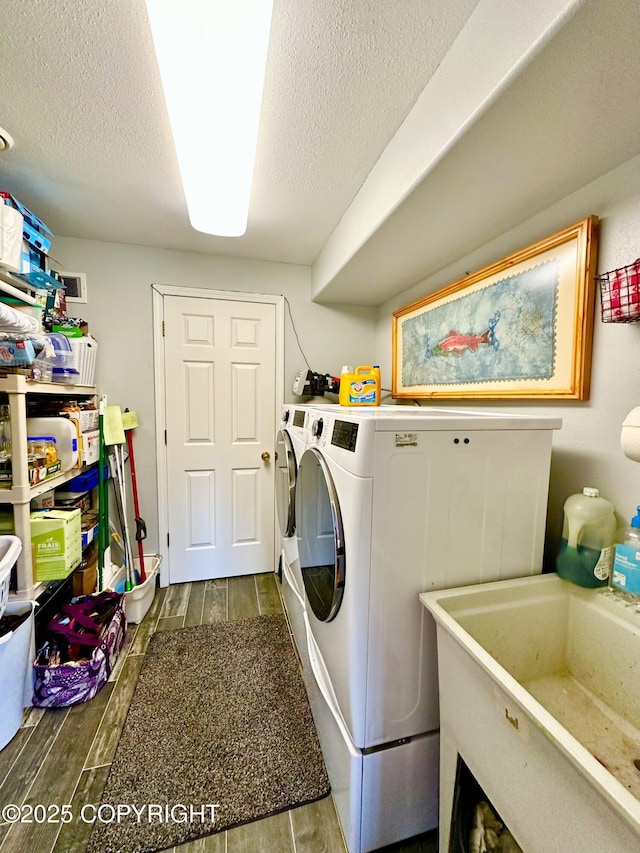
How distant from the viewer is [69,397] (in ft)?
6.72

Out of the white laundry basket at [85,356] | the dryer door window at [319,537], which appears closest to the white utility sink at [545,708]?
the dryer door window at [319,537]

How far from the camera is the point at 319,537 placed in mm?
1299

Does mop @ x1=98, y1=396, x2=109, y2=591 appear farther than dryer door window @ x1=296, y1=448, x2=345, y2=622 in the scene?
Yes

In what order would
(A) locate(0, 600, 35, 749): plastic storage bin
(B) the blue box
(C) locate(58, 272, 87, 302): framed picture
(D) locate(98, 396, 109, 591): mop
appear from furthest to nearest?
(C) locate(58, 272, 87, 302): framed picture
(D) locate(98, 396, 109, 591): mop
(B) the blue box
(A) locate(0, 600, 35, 749): plastic storage bin

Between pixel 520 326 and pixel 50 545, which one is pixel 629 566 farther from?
pixel 50 545

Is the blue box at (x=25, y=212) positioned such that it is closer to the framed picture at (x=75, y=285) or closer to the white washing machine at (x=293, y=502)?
the framed picture at (x=75, y=285)

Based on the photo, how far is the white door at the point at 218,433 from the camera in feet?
7.59

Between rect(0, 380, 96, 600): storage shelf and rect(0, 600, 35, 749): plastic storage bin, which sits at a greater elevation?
rect(0, 380, 96, 600): storage shelf

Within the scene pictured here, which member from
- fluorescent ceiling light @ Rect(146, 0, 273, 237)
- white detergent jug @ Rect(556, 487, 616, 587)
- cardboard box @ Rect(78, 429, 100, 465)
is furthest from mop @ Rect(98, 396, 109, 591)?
white detergent jug @ Rect(556, 487, 616, 587)

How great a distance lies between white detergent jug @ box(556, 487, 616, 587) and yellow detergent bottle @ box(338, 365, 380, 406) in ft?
3.89

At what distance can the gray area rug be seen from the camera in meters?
1.05

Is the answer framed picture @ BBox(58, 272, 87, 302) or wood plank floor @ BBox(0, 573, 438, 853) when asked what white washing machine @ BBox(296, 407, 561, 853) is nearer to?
wood plank floor @ BBox(0, 573, 438, 853)

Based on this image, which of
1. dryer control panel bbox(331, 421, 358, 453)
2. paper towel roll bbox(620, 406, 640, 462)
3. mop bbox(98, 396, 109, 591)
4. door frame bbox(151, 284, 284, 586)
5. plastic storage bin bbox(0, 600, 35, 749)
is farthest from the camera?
door frame bbox(151, 284, 284, 586)

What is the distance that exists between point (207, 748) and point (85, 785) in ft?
1.30
